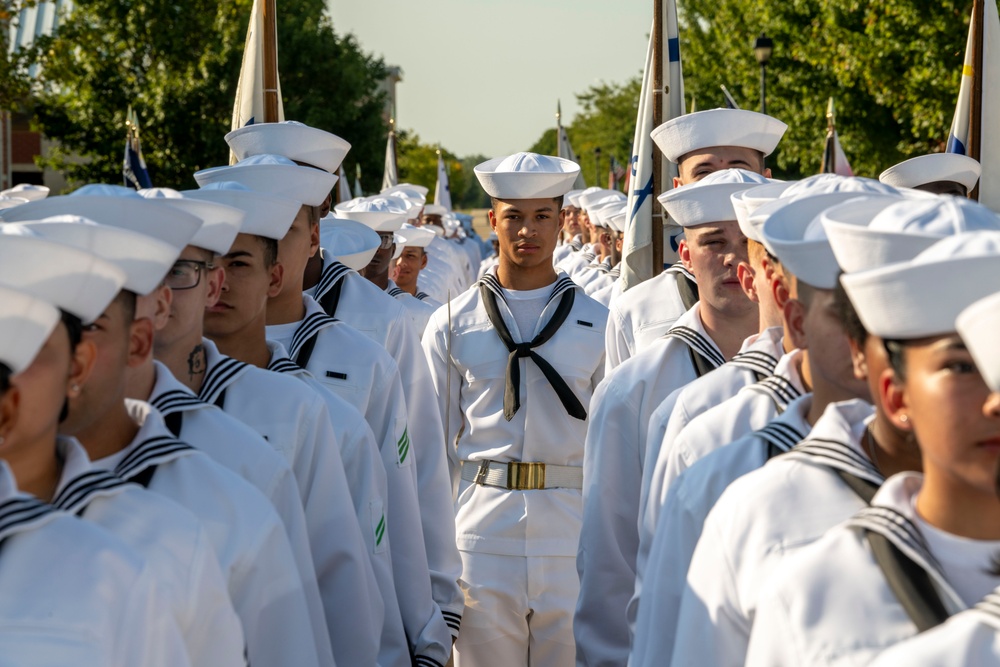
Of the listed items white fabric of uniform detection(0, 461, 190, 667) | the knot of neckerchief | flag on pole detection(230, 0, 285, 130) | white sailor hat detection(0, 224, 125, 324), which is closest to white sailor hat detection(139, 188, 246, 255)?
white sailor hat detection(0, 224, 125, 324)

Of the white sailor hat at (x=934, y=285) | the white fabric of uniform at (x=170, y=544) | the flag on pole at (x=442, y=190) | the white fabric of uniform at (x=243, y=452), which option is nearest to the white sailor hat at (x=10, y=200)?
the white fabric of uniform at (x=243, y=452)

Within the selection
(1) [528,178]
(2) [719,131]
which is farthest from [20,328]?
(1) [528,178]

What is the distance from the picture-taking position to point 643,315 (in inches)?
236

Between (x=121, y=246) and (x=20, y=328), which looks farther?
(x=121, y=246)

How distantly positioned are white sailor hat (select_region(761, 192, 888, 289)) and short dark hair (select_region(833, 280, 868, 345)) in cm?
9

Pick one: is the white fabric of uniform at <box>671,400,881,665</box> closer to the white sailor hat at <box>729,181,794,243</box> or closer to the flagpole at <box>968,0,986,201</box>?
the white sailor hat at <box>729,181,794,243</box>

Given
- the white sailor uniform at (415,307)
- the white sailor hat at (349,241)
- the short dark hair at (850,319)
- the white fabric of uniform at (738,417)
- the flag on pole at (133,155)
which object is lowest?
the white sailor uniform at (415,307)

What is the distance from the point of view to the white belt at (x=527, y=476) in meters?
6.30

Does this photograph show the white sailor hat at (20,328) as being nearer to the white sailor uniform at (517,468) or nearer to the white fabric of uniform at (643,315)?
the white fabric of uniform at (643,315)

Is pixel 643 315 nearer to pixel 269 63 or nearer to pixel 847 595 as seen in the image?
pixel 269 63

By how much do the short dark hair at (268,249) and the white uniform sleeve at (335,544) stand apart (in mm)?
638

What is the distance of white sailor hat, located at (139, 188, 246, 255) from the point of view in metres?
3.75

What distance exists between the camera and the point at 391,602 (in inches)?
176

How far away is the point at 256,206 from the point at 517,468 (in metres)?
2.28
